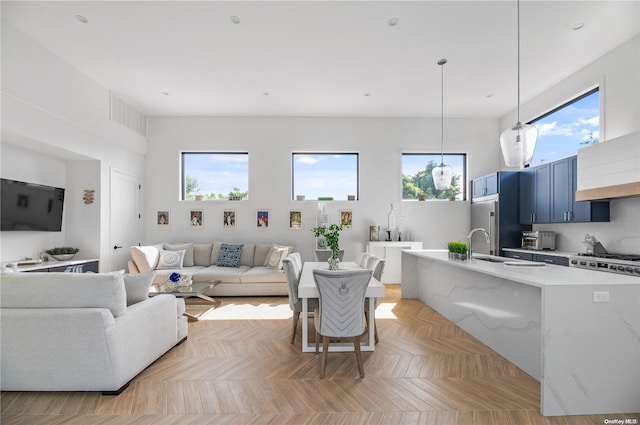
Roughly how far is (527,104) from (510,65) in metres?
1.82

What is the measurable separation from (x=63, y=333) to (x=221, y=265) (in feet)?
12.0

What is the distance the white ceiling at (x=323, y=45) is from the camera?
3.30 m

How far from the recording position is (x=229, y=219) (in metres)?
6.62

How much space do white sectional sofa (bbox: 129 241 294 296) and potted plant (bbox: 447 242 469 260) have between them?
2.82m

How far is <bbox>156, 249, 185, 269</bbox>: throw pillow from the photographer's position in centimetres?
564

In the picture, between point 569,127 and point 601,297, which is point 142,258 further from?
point 569,127

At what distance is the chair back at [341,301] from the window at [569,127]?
371 cm

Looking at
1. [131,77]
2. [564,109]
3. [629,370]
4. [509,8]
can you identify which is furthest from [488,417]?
[131,77]

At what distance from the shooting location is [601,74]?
167 inches

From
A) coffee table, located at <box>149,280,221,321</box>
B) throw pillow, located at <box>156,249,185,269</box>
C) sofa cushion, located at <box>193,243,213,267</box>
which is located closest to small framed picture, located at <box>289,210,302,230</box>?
sofa cushion, located at <box>193,243,213,267</box>

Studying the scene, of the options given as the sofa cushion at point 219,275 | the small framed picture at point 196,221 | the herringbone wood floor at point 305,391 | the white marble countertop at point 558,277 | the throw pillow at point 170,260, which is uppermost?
the small framed picture at point 196,221

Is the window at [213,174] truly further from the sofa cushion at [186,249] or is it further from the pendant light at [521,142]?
the pendant light at [521,142]

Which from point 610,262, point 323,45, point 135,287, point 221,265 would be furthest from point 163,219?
point 610,262

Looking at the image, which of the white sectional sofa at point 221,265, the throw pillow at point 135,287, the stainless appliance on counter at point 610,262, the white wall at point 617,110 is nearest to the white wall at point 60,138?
the white sectional sofa at point 221,265
